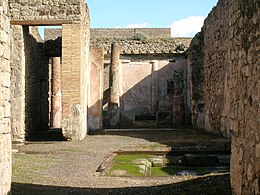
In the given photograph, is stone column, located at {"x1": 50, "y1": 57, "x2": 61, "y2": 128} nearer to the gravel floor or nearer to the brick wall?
the brick wall

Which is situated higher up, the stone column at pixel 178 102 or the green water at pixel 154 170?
the stone column at pixel 178 102

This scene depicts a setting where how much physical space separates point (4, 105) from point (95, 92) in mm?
13461

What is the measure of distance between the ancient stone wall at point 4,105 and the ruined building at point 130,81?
0.01 metres

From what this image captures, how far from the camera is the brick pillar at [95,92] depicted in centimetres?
1814

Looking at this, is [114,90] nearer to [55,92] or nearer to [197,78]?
[55,92]

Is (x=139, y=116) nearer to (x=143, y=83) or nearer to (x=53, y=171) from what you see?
(x=143, y=83)

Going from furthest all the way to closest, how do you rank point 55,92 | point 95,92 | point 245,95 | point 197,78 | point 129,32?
point 129,32, point 55,92, point 197,78, point 95,92, point 245,95

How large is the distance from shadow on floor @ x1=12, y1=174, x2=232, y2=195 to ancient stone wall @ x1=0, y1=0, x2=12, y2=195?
975mm

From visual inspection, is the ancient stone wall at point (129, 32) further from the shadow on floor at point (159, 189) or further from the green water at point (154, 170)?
the shadow on floor at point (159, 189)

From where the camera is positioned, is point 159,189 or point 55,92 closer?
point 159,189

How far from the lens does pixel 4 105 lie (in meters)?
4.89

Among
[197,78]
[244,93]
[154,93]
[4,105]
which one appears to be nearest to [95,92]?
[197,78]

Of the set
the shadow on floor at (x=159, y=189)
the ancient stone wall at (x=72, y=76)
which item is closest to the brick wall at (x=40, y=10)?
the ancient stone wall at (x=72, y=76)

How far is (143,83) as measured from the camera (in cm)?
2331
